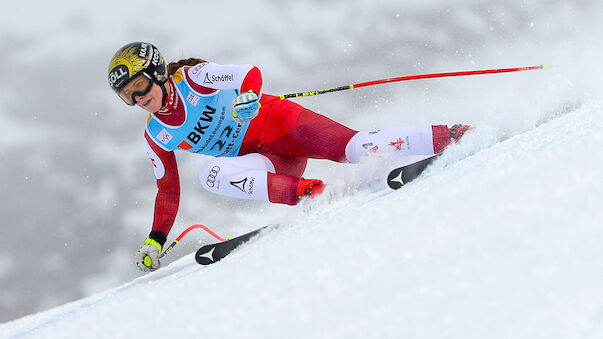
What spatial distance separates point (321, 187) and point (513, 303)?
74.8 inches

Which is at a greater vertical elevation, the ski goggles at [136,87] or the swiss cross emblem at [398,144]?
the ski goggles at [136,87]

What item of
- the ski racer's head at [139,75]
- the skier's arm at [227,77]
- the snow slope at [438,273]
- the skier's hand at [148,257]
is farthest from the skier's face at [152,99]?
the snow slope at [438,273]

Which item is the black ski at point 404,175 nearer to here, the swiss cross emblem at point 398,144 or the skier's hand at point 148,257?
the swiss cross emblem at point 398,144

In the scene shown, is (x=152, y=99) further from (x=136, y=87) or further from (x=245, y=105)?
(x=245, y=105)

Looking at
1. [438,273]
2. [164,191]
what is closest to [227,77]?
[164,191]

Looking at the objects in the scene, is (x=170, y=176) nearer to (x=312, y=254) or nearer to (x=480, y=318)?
(x=312, y=254)

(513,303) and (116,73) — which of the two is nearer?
(513,303)

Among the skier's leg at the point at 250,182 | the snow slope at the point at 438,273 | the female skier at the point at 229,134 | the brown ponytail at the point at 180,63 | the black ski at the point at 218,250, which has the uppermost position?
the brown ponytail at the point at 180,63

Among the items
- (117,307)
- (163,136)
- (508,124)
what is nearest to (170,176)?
(163,136)

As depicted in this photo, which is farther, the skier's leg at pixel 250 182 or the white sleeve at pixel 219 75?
the white sleeve at pixel 219 75

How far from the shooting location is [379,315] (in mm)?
1094

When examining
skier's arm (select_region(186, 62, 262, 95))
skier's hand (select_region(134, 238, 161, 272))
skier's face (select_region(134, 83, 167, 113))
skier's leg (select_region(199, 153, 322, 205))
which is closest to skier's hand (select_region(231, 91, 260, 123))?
skier's arm (select_region(186, 62, 262, 95))

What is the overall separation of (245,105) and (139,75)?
59 cm

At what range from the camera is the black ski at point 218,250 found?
2805mm
